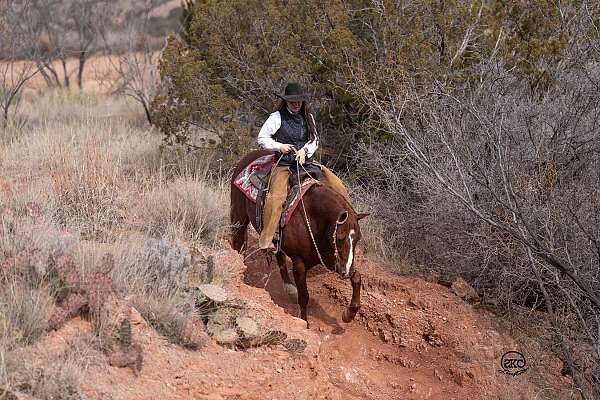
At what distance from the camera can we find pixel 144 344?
5957 mm

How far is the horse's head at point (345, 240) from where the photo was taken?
7.29m

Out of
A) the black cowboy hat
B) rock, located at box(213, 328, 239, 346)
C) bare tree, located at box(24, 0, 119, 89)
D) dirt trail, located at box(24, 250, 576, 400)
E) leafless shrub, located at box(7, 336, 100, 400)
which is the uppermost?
the black cowboy hat

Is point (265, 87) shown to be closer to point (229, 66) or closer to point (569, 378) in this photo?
point (229, 66)

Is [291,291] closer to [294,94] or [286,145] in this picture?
[286,145]

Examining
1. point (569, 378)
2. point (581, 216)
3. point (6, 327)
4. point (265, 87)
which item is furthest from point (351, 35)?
point (6, 327)

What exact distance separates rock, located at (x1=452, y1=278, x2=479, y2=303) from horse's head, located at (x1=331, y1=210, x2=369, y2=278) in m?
1.95

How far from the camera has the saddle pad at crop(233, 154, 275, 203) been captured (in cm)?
874

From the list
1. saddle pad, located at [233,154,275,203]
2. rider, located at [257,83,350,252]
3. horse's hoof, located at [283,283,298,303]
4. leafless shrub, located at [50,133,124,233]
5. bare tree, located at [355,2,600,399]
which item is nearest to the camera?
bare tree, located at [355,2,600,399]

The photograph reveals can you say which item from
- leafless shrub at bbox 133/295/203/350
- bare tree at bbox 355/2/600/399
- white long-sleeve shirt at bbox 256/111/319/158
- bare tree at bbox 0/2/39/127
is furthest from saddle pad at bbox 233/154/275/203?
bare tree at bbox 0/2/39/127

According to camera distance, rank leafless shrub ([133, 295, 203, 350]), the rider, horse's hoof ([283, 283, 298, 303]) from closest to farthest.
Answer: leafless shrub ([133, 295, 203, 350]), the rider, horse's hoof ([283, 283, 298, 303])

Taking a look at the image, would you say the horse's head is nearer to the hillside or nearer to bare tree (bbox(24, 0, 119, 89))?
the hillside

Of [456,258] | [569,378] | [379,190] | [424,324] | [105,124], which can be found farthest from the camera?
[105,124]

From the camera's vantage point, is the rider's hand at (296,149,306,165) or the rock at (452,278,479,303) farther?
the rock at (452,278,479,303)

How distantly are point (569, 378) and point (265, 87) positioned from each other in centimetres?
653
